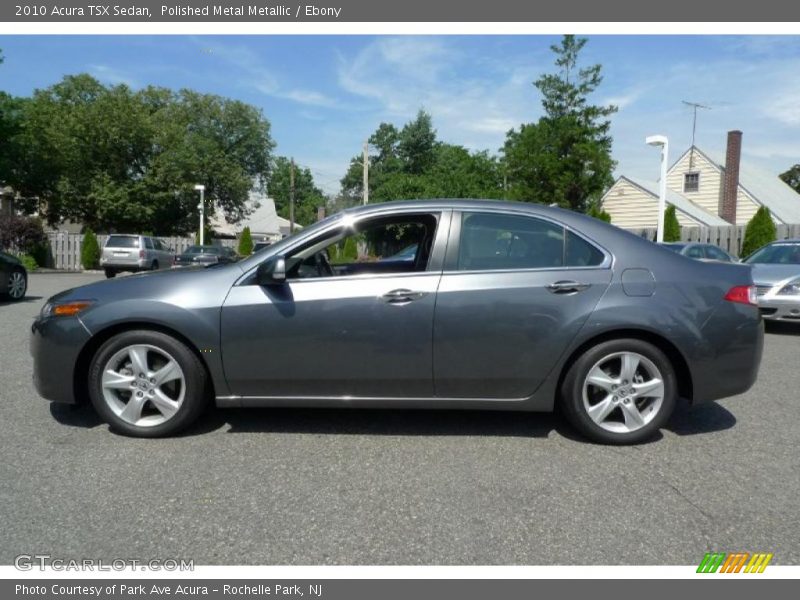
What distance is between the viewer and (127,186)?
38.0 m

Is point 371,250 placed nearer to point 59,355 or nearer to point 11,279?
point 59,355

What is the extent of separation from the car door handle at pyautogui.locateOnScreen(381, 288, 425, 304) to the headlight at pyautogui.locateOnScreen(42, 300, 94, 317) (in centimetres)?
197

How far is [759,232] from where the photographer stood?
2347 centimetres

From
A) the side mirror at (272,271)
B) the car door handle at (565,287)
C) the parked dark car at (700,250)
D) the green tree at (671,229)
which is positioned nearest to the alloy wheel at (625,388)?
the car door handle at (565,287)

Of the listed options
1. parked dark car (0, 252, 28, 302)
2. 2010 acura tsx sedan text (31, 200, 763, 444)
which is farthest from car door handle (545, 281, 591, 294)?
parked dark car (0, 252, 28, 302)

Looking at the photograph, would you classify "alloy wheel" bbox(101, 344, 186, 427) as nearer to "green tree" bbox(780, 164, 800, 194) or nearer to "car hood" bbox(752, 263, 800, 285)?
"car hood" bbox(752, 263, 800, 285)

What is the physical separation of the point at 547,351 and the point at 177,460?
2.41 meters

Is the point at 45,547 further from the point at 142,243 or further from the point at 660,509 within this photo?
the point at 142,243

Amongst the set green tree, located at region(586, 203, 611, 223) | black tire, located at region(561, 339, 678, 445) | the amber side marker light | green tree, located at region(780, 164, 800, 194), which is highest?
green tree, located at region(780, 164, 800, 194)

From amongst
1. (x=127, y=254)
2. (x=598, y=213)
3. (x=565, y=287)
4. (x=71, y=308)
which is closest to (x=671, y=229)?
(x=598, y=213)

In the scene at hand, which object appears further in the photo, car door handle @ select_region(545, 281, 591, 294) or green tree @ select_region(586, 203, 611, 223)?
green tree @ select_region(586, 203, 611, 223)

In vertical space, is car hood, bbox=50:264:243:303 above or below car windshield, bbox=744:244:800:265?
below

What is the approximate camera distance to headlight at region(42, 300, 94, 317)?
398cm

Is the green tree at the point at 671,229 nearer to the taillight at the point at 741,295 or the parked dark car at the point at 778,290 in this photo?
the parked dark car at the point at 778,290
